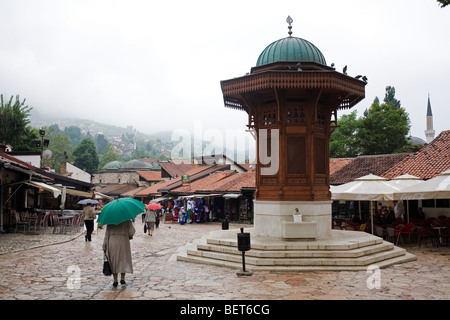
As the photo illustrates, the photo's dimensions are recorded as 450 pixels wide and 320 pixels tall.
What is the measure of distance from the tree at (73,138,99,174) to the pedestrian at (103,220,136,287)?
3143 inches

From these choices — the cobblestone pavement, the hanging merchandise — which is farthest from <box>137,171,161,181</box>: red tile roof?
the cobblestone pavement

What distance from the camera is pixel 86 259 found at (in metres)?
11.0

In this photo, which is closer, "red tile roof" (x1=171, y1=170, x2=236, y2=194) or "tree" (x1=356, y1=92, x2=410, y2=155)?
"red tile roof" (x1=171, y1=170, x2=236, y2=194)

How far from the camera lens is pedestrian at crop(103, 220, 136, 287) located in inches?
291

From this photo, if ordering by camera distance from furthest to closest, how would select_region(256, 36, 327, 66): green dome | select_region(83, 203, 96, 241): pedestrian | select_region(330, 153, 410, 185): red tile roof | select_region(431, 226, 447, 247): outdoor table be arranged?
select_region(330, 153, 410, 185): red tile roof → select_region(83, 203, 96, 241): pedestrian → select_region(431, 226, 447, 247): outdoor table → select_region(256, 36, 327, 66): green dome

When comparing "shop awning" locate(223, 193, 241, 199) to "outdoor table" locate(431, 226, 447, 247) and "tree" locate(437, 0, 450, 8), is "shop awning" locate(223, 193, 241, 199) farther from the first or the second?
"tree" locate(437, 0, 450, 8)

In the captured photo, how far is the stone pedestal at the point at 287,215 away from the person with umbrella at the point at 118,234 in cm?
513

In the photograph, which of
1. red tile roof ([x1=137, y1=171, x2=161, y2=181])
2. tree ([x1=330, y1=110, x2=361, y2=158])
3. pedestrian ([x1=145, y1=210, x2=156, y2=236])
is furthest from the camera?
red tile roof ([x1=137, y1=171, x2=161, y2=181])

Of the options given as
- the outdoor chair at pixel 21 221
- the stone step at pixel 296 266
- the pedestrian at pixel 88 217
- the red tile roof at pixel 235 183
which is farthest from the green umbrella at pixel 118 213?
the red tile roof at pixel 235 183

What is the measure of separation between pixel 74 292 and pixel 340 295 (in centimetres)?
480

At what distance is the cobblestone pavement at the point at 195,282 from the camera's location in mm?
6898

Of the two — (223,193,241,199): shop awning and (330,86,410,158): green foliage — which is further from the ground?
(330,86,410,158): green foliage

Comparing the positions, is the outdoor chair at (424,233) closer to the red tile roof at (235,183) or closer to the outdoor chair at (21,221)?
the red tile roof at (235,183)

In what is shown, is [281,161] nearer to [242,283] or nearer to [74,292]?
[242,283]
